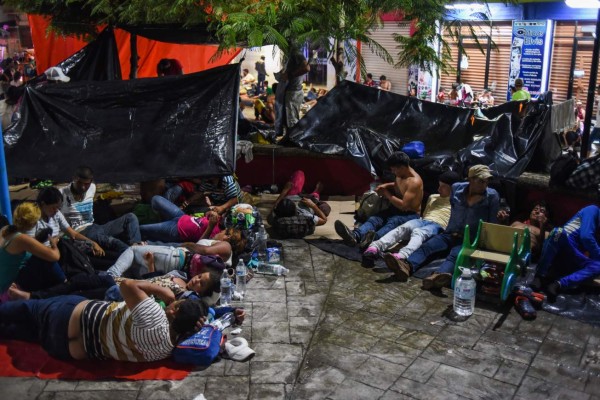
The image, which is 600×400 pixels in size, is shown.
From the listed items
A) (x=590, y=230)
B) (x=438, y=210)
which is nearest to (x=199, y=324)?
(x=438, y=210)

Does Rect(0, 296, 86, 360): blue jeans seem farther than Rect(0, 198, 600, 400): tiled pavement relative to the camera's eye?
Yes

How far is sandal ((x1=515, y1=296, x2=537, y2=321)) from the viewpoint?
651 centimetres

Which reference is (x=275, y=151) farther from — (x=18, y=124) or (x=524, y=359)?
(x=524, y=359)

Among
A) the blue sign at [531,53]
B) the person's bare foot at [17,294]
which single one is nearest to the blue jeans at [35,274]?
the person's bare foot at [17,294]

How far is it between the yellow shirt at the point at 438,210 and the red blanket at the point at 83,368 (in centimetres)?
A: 399

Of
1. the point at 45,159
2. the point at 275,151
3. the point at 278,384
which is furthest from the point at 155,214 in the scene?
the point at 278,384

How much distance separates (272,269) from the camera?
7617 millimetres

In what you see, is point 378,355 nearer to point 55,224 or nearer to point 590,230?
point 590,230

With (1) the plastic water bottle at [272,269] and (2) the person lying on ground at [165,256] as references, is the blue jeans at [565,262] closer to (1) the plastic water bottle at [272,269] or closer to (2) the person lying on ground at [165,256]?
(1) the plastic water bottle at [272,269]

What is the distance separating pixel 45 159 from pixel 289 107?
4.47 m

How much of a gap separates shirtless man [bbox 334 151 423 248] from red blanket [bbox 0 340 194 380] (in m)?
3.31

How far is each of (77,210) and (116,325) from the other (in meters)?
2.74

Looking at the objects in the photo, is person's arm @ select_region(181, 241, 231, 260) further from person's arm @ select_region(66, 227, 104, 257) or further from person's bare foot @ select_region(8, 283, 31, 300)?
person's bare foot @ select_region(8, 283, 31, 300)

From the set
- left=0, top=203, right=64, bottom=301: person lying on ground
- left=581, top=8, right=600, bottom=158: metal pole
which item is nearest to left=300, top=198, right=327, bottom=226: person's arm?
left=581, top=8, right=600, bottom=158: metal pole
